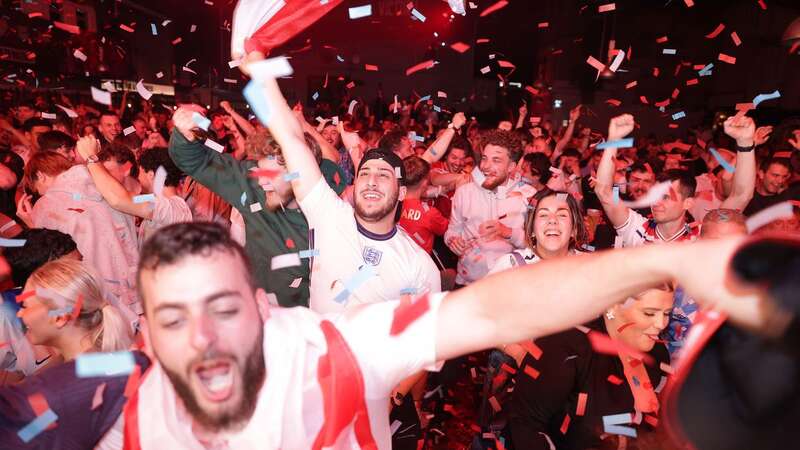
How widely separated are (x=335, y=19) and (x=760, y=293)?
53.9 feet

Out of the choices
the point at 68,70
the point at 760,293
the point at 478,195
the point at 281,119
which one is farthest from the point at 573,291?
the point at 68,70

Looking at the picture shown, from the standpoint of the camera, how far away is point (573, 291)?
1.15 metres

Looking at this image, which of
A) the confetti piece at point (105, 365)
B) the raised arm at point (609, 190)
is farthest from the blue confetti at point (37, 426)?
the raised arm at point (609, 190)

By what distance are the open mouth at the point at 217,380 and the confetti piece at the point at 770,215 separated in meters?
3.24

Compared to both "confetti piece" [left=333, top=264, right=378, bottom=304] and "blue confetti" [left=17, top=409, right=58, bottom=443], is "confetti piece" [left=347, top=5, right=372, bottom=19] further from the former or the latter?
"blue confetti" [left=17, top=409, right=58, bottom=443]

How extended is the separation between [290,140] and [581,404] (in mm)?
1722

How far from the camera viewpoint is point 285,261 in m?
3.08

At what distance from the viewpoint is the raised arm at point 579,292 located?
94cm

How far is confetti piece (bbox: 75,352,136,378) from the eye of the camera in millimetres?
1538

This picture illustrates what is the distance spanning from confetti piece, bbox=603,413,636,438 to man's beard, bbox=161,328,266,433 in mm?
1495

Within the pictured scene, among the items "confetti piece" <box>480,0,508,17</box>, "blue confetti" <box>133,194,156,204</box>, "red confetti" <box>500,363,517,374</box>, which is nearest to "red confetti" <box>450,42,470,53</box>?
"confetti piece" <box>480,0,508,17</box>

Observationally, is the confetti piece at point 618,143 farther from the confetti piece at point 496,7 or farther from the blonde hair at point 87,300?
the confetti piece at point 496,7

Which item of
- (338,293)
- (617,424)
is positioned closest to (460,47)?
(338,293)

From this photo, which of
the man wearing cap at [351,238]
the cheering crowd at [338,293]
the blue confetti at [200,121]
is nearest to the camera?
the cheering crowd at [338,293]
